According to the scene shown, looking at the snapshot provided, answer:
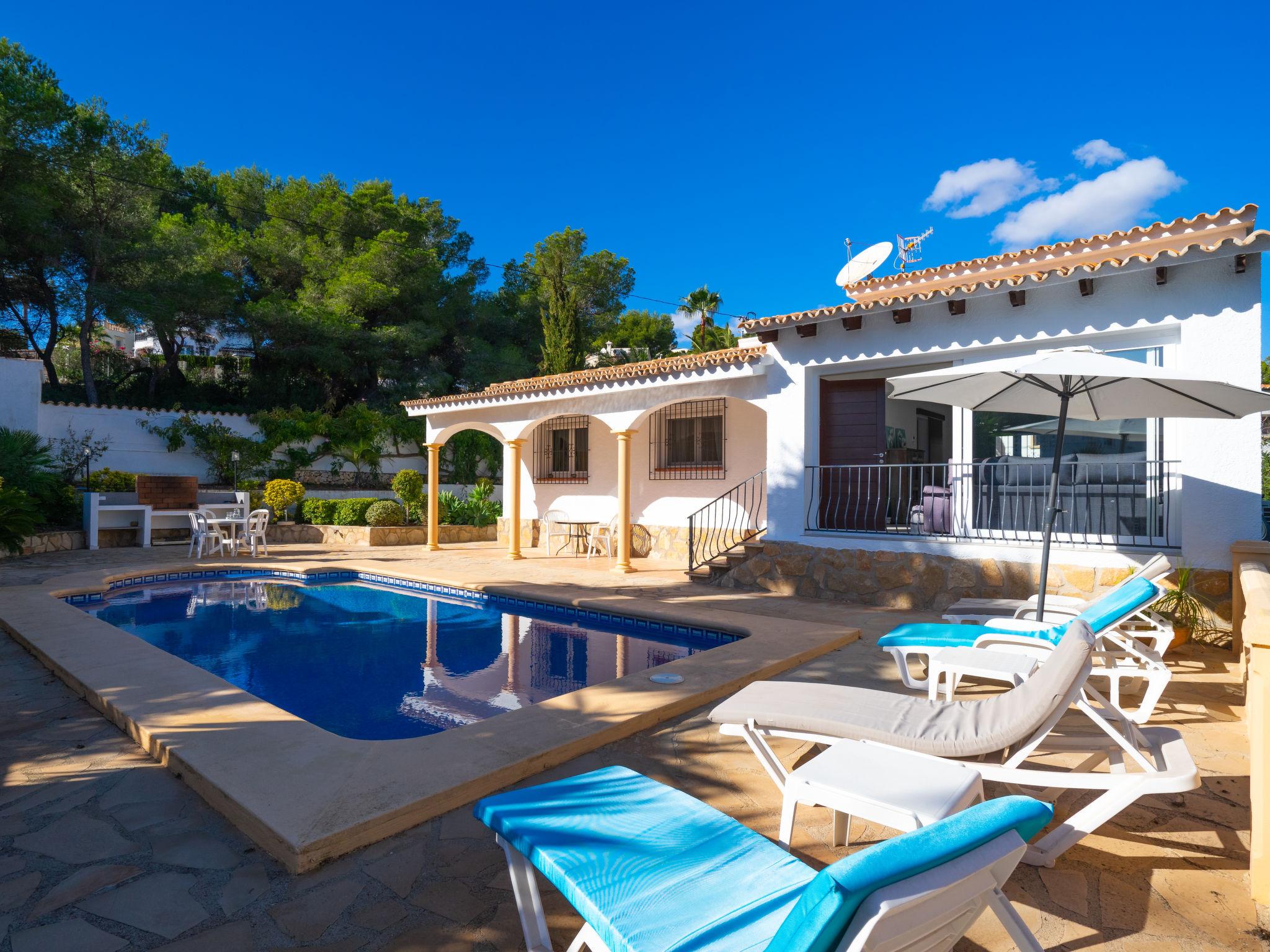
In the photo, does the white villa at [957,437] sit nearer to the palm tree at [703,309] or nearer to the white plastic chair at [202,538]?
the white plastic chair at [202,538]

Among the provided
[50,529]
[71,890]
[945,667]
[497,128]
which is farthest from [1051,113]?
[50,529]

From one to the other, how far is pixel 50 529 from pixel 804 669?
15042mm

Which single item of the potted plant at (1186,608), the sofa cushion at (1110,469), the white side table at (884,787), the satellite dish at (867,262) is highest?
the satellite dish at (867,262)

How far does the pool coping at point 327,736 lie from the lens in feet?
9.58

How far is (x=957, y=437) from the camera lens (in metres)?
8.77

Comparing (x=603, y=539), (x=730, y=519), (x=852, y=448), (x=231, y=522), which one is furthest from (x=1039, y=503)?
(x=231, y=522)

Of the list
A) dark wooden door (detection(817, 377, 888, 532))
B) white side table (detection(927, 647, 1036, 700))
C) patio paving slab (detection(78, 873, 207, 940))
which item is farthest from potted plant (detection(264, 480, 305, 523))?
white side table (detection(927, 647, 1036, 700))

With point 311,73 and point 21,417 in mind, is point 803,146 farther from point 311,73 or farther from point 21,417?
point 21,417

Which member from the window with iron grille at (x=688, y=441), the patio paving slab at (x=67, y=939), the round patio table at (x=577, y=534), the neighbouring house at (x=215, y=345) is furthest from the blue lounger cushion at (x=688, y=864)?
the neighbouring house at (x=215, y=345)

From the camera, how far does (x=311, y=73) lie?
20.2 metres

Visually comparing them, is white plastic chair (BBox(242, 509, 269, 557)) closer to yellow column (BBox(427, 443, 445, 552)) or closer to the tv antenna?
yellow column (BBox(427, 443, 445, 552))

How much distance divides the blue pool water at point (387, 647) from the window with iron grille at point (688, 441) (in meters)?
4.70

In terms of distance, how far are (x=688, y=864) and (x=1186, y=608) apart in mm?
6870

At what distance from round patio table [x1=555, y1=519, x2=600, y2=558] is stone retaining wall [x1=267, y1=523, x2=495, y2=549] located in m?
3.69
